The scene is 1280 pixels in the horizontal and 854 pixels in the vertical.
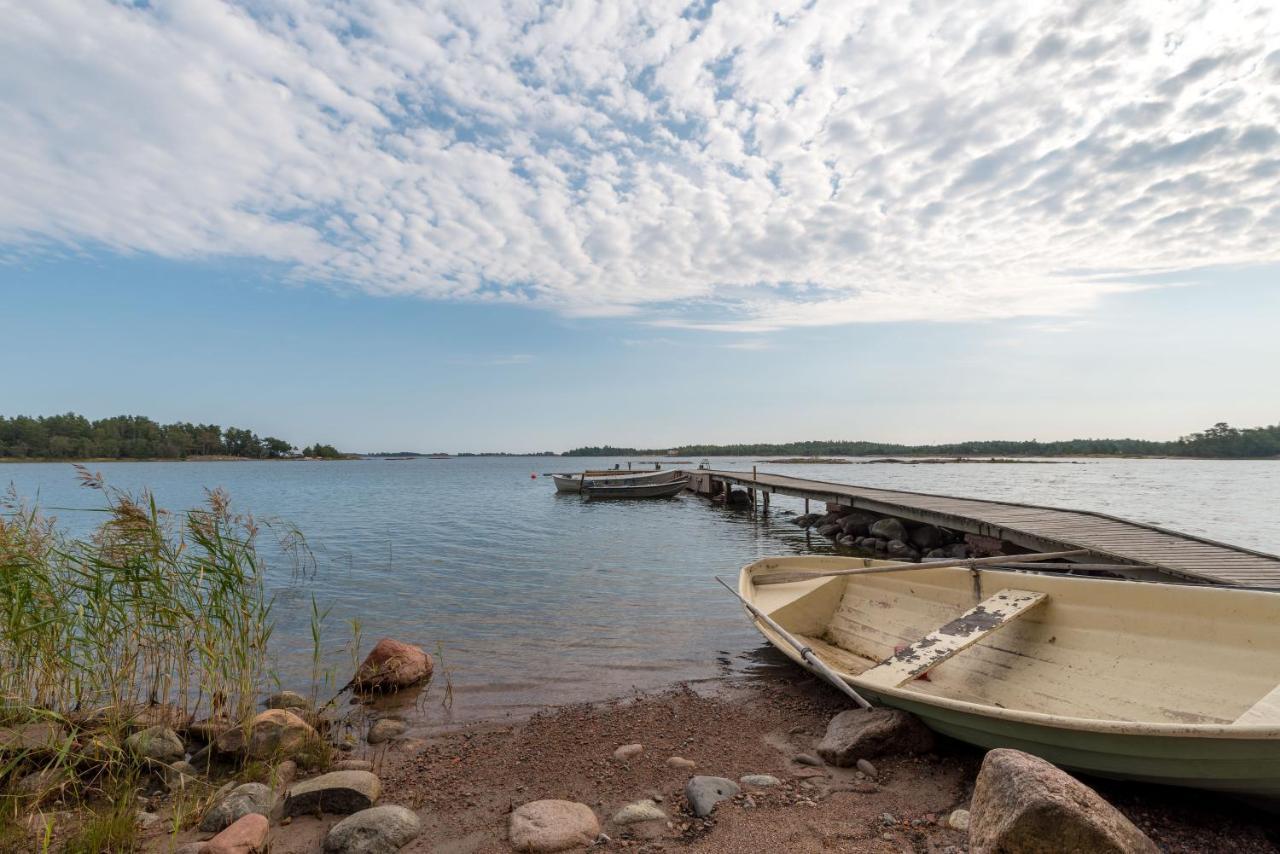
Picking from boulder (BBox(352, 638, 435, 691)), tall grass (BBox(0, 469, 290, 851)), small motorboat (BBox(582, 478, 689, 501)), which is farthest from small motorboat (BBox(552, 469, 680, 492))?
tall grass (BBox(0, 469, 290, 851))

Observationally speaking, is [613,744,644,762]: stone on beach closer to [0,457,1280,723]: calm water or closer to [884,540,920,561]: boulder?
[0,457,1280,723]: calm water

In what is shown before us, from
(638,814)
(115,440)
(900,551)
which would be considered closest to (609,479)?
(900,551)

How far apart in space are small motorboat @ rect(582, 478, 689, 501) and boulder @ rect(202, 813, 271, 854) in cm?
3301

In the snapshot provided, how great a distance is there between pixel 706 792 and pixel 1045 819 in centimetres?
212

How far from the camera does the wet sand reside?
12.0 ft

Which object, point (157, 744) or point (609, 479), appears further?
point (609, 479)

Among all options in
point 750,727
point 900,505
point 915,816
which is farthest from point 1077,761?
point 900,505

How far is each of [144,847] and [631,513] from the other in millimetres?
25583

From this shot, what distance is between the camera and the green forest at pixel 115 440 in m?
107

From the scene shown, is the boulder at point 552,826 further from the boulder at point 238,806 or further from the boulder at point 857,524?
the boulder at point 857,524

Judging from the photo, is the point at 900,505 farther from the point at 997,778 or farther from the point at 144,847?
the point at 144,847

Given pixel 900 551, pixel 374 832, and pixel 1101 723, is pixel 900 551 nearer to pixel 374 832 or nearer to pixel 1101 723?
pixel 1101 723

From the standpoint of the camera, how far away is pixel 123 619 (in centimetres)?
525

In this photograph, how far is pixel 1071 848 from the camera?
2816 mm
